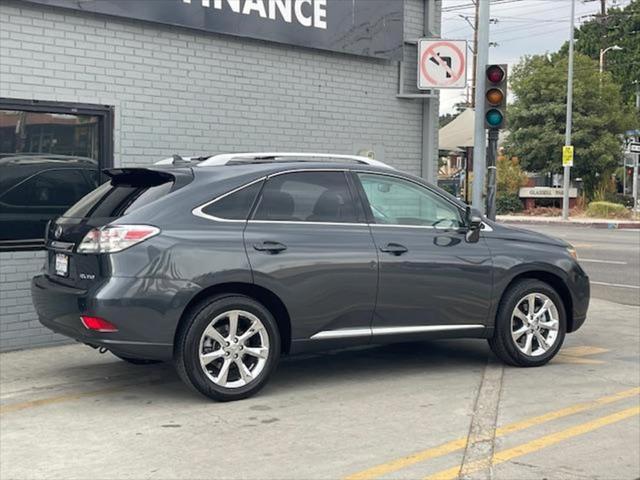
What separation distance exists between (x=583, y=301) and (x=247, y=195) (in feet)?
10.7

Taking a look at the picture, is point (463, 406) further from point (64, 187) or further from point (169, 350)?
point (64, 187)

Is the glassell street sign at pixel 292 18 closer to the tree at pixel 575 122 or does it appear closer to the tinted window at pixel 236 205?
the tinted window at pixel 236 205

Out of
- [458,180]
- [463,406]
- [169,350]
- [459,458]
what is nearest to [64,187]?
[169,350]

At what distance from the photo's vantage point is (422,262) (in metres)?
6.78

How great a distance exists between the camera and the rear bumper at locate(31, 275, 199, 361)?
18.7 ft

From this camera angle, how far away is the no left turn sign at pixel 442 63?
11.1m

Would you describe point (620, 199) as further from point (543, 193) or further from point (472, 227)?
point (472, 227)

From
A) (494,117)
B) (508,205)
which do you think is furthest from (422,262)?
(508,205)

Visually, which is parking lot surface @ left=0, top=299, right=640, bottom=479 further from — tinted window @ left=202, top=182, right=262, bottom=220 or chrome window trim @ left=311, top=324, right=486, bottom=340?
tinted window @ left=202, top=182, right=262, bottom=220

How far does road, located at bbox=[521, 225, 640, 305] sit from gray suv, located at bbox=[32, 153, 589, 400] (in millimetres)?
5604

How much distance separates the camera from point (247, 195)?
248 inches

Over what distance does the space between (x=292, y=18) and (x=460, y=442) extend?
6.26 m

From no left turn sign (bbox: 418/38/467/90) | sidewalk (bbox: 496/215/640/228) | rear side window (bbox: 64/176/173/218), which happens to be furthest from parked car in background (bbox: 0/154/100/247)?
sidewalk (bbox: 496/215/640/228)

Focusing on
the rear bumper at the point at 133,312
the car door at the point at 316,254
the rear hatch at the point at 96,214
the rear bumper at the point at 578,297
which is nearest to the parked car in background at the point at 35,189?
the rear hatch at the point at 96,214
